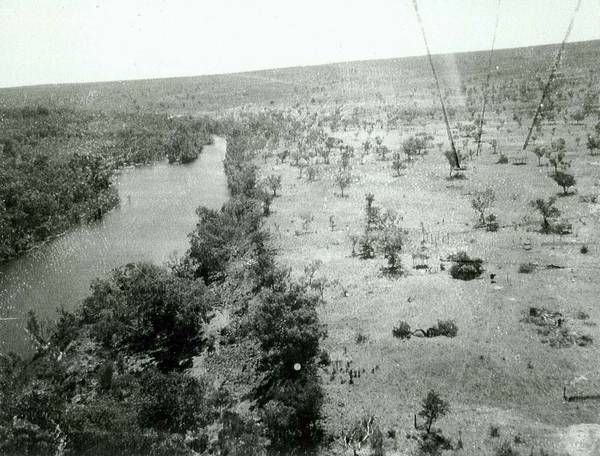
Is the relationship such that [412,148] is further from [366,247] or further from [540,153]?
[366,247]

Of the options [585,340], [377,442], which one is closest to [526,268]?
[585,340]

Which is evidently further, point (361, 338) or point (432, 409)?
point (361, 338)

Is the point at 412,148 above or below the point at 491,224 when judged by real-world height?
above

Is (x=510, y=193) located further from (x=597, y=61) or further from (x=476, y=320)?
(x=597, y=61)

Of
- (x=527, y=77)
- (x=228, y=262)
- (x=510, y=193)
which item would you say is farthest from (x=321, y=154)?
(x=527, y=77)

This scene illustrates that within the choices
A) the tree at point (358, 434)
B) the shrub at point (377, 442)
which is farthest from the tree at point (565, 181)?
the shrub at point (377, 442)

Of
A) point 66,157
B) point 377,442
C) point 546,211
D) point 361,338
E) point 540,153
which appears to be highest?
point 66,157

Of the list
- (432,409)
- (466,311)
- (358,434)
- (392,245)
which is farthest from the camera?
(392,245)

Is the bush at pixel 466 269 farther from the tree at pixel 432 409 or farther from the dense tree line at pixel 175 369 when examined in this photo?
the tree at pixel 432 409
